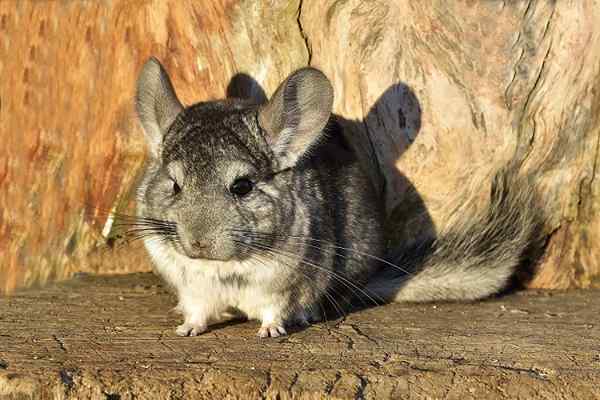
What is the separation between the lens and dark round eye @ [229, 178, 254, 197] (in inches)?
183

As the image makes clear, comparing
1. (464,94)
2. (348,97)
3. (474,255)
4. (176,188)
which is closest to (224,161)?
(176,188)

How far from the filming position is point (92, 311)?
5062 millimetres

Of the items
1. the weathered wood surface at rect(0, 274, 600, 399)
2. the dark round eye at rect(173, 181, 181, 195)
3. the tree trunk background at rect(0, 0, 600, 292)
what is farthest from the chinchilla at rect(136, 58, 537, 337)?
the tree trunk background at rect(0, 0, 600, 292)

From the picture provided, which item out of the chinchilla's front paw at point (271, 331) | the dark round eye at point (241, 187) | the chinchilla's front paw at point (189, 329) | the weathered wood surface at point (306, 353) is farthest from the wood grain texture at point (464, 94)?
the chinchilla's front paw at point (189, 329)

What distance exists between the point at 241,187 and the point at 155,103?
0.72 m

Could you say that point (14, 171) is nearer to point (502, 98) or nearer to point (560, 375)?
point (502, 98)

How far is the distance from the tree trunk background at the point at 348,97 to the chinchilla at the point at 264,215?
0.94ft

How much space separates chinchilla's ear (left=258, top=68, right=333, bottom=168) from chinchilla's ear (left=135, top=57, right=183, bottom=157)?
48 centimetres

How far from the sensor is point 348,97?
5.60 metres

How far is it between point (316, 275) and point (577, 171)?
5.32ft

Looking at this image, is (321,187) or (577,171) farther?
(577,171)

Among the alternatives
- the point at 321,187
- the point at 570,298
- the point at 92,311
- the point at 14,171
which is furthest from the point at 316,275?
the point at 14,171

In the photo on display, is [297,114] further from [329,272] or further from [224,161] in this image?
[329,272]

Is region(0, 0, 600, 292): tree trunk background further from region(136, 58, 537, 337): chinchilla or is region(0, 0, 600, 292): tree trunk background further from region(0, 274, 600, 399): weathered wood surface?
region(0, 274, 600, 399): weathered wood surface
